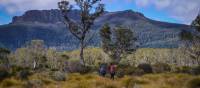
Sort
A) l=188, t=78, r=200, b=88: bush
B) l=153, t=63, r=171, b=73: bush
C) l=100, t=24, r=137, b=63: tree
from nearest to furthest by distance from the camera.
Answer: l=188, t=78, r=200, b=88: bush → l=153, t=63, r=171, b=73: bush → l=100, t=24, r=137, b=63: tree

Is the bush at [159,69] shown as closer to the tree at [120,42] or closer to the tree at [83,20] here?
the tree at [83,20]

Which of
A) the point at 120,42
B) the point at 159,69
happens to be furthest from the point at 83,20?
the point at 120,42

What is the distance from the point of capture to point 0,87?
22.9 m

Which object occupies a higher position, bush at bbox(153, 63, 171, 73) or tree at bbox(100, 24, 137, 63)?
tree at bbox(100, 24, 137, 63)

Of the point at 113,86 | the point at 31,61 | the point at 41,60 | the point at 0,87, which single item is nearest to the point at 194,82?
the point at 113,86

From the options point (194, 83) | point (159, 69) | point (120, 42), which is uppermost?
point (120, 42)

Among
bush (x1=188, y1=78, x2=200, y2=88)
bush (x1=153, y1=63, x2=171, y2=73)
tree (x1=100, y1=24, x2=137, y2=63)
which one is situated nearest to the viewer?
bush (x1=188, y1=78, x2=200, y2=88)

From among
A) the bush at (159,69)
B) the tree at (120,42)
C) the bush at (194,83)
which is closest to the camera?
the bush at (194,83)

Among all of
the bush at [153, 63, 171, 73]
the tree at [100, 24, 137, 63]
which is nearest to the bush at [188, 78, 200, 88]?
the bush at [153, 63, 171, 73]

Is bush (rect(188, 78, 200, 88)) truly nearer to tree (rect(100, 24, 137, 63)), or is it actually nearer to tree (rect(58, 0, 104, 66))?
tree (rect(58, 0, 104, 66))

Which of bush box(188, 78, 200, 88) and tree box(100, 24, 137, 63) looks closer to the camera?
bush box(188, 78, 200, 88)

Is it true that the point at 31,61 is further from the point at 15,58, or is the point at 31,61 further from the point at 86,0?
the point at 86,0

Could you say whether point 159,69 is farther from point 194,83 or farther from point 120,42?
point 120,42

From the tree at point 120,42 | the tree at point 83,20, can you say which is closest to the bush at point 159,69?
the tree at point 83,20
